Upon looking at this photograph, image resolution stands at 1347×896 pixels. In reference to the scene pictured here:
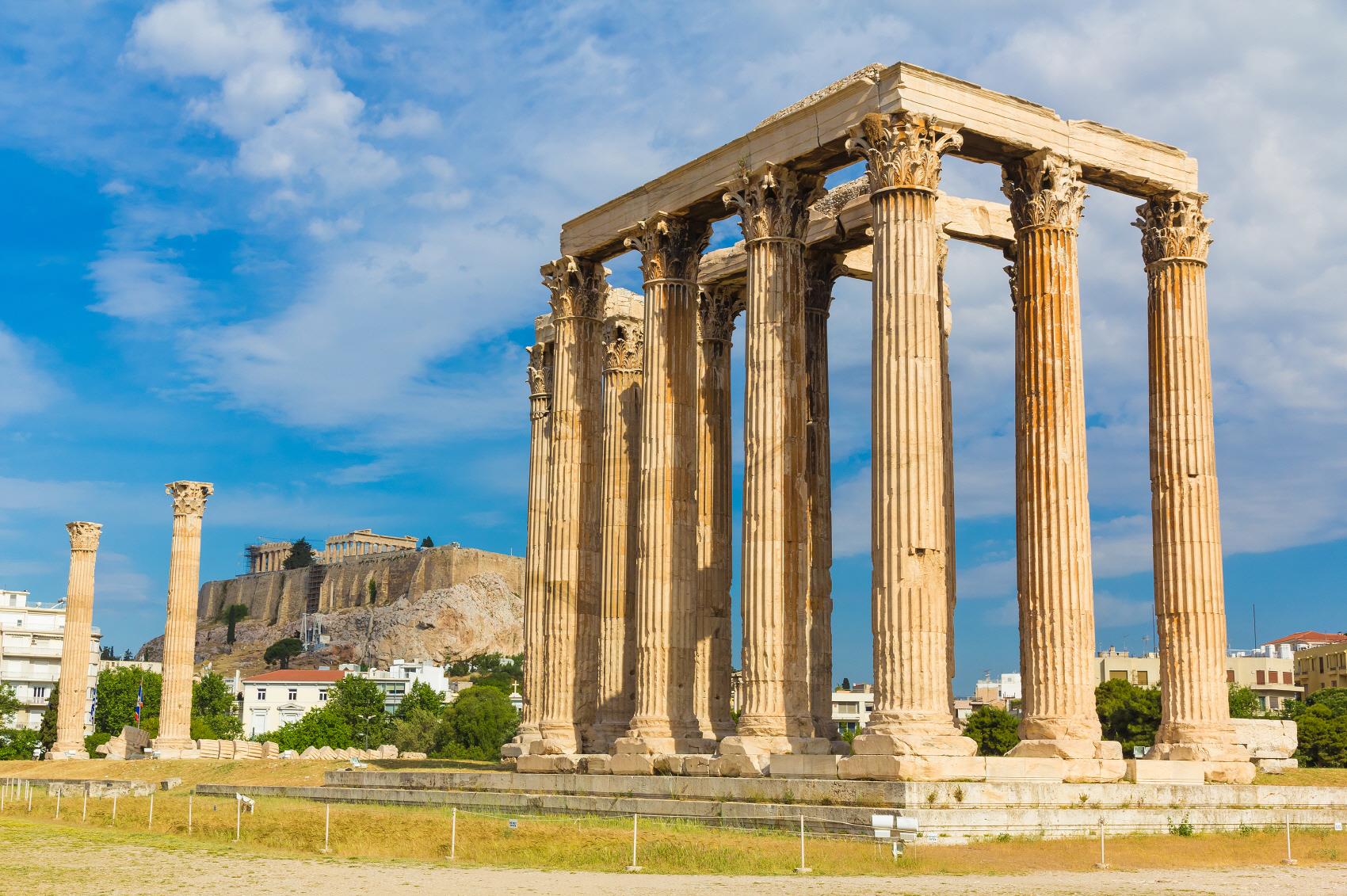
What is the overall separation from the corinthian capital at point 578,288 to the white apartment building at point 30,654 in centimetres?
12395

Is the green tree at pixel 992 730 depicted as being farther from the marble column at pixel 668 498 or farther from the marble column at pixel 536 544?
the marble column at pixel 668 498

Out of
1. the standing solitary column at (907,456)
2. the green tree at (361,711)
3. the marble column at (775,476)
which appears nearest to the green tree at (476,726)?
the green tree at (361,711)

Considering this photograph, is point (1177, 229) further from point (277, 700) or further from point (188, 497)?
point (277, 700)

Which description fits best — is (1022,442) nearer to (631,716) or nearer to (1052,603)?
(1052,603)

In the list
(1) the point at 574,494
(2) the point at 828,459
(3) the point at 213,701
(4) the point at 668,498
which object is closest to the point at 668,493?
(4) the point at 668,498

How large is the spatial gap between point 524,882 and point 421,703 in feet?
480

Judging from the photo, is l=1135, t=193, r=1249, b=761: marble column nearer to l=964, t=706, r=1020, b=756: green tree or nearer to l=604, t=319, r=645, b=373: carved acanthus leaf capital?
l=604, t=319, r=645, b=373: carved acanthus leaf capital

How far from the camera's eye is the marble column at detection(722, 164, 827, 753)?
35188mm

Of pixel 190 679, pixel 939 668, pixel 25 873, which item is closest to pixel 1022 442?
pixel 939 668

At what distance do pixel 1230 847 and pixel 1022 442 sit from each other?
1033 centimetres

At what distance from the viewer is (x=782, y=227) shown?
1484 inches

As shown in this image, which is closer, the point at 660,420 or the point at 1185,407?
the point at 1185,407

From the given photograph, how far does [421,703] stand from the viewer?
166 metres

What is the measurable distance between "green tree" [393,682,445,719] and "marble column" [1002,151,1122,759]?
130545mm
